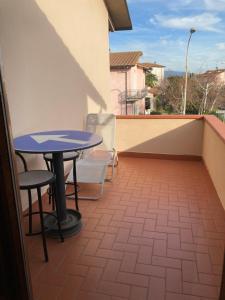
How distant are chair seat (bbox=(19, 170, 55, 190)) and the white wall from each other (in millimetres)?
761

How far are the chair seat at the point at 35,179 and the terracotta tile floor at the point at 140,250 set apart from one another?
664 millimetres

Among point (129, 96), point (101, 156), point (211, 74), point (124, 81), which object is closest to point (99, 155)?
point (101, 156)

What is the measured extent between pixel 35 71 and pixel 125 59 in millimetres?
14669

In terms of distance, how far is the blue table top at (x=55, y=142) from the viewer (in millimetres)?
2162

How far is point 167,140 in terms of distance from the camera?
492cm

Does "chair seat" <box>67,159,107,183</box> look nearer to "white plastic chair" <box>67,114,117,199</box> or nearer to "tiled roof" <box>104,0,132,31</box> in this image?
"white plastic chair" <box>67,114,117,199</box>

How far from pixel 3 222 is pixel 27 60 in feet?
7.14

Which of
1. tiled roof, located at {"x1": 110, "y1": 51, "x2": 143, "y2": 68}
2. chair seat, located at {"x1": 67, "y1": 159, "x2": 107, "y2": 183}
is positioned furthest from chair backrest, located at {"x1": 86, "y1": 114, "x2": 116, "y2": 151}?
tiled roof, located at {"x1": 110, "y1": 51, "x2": 143, "y2": 68}

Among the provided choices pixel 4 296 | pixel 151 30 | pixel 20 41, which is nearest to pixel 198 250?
pixel 4 296

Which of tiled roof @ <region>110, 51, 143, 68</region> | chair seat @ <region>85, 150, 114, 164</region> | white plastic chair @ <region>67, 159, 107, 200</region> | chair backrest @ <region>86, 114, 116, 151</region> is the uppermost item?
tiled roof @ <region>110, 51, 143, 68</region>

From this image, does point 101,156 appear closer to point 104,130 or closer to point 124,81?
point 104,130

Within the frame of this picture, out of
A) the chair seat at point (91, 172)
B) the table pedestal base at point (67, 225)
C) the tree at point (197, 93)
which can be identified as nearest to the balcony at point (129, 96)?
the tree at point (197, 93)

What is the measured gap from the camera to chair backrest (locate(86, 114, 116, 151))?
4043mm

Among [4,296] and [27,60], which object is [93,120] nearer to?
[27,60]
